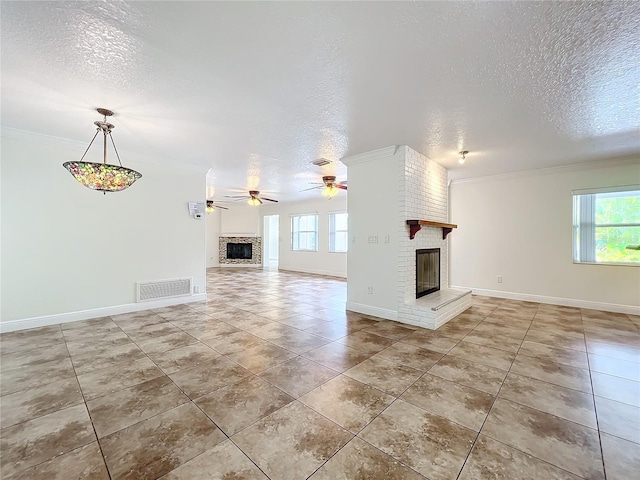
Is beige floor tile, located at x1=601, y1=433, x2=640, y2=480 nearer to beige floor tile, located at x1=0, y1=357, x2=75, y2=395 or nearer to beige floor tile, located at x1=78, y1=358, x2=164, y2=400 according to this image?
beige floor tile, located at x1=78, y1=358, x2=164, y2=400

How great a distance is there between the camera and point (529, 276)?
526 centimetres

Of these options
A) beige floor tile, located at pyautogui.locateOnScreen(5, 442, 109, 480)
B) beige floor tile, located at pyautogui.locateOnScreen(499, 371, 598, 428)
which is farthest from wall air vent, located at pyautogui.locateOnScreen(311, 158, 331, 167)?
beige floor tile, located at pyautogui.locateOnScreen(5, 442, 109, 480)

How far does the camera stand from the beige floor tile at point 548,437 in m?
1.48

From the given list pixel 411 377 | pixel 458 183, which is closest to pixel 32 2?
pixel 411 377

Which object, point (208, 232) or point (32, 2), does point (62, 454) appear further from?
point (208, 232)

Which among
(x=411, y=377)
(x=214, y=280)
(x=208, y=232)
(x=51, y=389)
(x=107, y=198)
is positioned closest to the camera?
(x=51, y=389)

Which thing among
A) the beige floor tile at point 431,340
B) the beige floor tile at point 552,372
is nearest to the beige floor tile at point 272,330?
the beige floor tile at point 431,340

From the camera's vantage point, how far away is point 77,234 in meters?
3.97

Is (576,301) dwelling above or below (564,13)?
below

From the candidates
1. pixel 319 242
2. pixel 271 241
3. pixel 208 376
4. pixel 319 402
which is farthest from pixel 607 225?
pixel 271 241

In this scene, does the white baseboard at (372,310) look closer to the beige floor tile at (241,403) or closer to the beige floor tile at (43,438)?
the beige floor tile at (241,403)

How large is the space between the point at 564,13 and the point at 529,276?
16.2ft

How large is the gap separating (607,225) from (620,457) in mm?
4714

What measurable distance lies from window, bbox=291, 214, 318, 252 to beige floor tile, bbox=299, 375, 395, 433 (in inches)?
294
